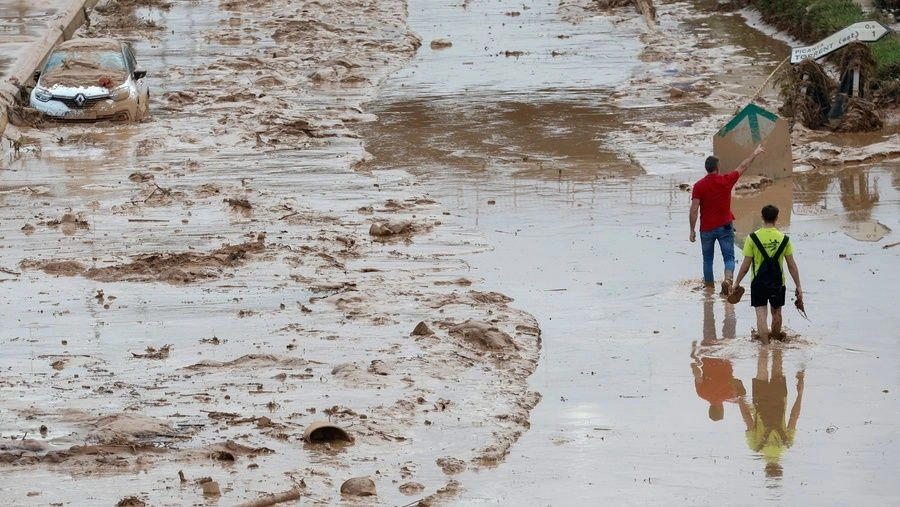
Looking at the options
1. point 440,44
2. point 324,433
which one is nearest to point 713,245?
point 324,433

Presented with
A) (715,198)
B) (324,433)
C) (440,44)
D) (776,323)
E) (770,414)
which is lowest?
(440,44)

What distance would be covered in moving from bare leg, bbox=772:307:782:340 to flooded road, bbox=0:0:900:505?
0.47ft

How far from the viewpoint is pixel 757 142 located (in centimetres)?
2081

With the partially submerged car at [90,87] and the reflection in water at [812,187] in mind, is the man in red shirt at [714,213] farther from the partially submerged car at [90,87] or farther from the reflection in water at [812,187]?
the partially submerged car at [90,87]

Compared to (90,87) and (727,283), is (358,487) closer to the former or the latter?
(727,283)

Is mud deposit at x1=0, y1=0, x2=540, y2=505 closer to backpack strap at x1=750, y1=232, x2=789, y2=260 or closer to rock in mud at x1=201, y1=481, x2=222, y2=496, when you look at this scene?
rock in mud at x1=201, y1=481, x2=222, y2=496

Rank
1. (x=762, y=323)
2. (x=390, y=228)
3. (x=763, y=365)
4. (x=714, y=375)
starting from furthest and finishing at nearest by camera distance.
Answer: (x=390, y=228)
(x=762, y=323)
(x=763, y=365)
(x=714, y=375)

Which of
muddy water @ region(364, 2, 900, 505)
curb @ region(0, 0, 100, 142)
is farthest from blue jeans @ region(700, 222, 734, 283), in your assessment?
curb @ region(0, 0, 100, 142)

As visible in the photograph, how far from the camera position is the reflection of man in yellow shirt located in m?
11.4

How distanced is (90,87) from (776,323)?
16.4m

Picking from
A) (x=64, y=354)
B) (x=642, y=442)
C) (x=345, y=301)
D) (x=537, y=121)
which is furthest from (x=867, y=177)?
(x=64, y=354)

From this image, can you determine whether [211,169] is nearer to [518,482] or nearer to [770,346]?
[770,346]

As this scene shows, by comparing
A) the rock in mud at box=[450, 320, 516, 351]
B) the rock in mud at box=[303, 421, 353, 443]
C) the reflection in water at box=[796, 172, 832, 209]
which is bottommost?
the reflection in water at box=[796, 172, 832, 209]

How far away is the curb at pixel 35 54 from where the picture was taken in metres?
25.7
